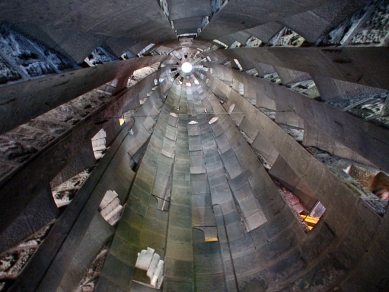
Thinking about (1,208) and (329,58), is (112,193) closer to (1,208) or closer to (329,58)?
(1,208)

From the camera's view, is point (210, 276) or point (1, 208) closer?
point (1, 208)

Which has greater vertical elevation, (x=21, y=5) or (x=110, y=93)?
(x=110, y=93)

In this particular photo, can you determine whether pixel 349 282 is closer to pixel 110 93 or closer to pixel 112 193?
pixel 112 193

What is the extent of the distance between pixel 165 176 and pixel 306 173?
698 centimetres

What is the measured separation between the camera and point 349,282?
4.69 meters

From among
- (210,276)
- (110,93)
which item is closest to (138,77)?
(110,93)

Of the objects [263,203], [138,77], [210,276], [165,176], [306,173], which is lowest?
[210,276]

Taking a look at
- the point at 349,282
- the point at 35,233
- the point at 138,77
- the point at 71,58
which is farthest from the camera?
the point at 138,77

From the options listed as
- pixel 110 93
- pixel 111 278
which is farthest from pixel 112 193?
pixel 110 93

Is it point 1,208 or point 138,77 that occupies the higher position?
point 138,77

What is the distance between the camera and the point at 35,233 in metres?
4.13

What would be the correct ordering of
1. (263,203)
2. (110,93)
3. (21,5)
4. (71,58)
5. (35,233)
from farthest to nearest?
(110,93)
(263,203)
(71,58)
(35,233)
(21,5)

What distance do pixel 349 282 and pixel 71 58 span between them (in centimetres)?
685

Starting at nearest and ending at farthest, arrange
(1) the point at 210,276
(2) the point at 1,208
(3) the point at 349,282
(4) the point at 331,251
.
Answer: (2) the point at 1,208
(3) the point at 349,282
(4) the point at 331,251
(1) the point at 210,276
